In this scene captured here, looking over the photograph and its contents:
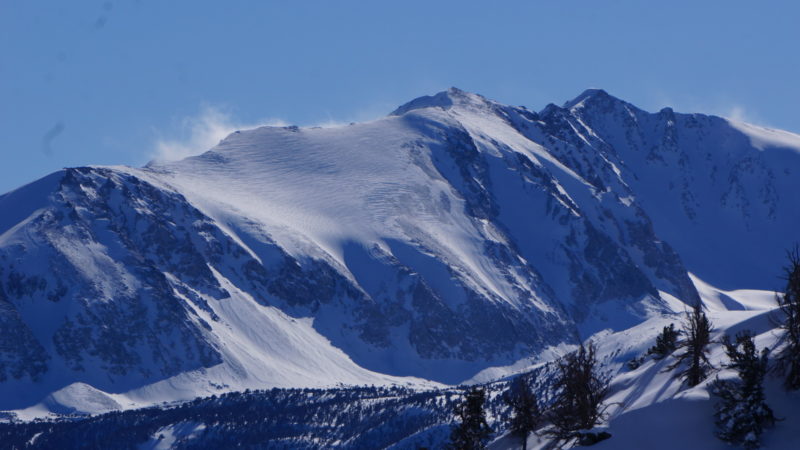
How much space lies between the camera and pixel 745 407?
65688mm

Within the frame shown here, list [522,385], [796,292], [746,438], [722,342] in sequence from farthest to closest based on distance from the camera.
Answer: [522,385] → [722,342] → [796,292] → [746,438]

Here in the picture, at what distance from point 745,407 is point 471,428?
20871mm

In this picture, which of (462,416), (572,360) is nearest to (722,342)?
(572,360)

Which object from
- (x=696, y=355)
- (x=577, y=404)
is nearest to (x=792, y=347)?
(x=696, y=355)

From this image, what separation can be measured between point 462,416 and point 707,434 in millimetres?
18937

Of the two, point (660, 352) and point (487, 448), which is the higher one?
point (660, 352)

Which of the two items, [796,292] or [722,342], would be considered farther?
[722,342]

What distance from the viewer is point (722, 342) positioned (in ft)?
248

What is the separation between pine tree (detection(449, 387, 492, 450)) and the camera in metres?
81.7

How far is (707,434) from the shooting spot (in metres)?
67.8

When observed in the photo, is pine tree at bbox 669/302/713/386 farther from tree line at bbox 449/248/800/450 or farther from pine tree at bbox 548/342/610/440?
pine tree at bbox 548/342/610/440

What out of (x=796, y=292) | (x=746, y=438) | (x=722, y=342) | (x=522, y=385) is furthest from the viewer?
(x=522, y=385)

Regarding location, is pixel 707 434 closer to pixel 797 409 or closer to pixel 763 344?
pixel 797 409

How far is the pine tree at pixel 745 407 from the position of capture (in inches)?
2576
